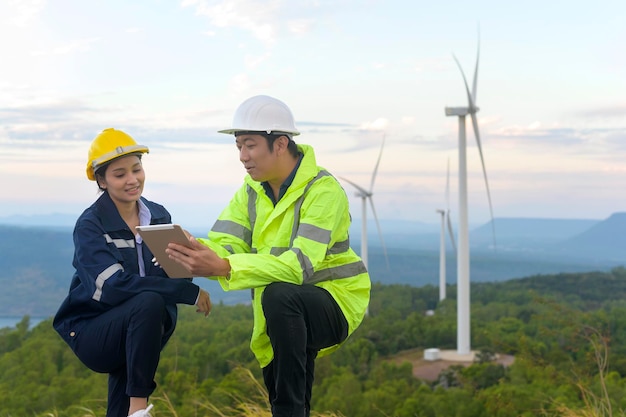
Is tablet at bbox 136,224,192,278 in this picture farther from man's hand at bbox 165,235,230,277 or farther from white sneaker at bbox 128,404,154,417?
white sneaker at bbox 128,404,154,417

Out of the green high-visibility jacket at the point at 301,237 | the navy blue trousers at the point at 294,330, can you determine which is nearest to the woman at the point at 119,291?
the green high-visibility jacket at the point at 301,237

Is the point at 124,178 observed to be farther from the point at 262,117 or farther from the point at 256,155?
the point at 262,117

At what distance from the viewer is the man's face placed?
20.2 feet

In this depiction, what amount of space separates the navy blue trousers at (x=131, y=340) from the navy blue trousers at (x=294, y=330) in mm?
723

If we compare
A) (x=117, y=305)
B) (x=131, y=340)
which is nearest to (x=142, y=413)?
(x=131, y=340)

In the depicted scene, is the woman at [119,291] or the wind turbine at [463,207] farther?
the wind turbine at [463,207]

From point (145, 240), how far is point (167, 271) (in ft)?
1.10

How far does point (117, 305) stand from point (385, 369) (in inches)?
Result: 2300

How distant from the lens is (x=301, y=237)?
19.5 ft

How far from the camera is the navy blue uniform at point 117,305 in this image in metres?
5.79

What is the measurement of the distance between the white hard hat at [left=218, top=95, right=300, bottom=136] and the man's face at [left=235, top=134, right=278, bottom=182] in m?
0.07

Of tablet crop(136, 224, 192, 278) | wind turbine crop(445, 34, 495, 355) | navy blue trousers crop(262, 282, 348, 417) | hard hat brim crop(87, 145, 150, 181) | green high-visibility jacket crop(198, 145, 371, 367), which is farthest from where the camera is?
wind turbine crop(445, 34, 495, 355)

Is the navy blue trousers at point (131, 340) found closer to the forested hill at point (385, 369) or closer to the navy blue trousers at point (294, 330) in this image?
the navy blue trousers at point (294, 330)

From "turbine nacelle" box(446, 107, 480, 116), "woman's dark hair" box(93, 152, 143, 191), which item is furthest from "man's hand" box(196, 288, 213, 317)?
"turbine nacelle" box(446, 107, 480, 116)
